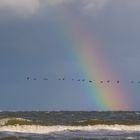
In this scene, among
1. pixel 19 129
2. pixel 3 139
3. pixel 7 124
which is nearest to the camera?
pixel 3 139

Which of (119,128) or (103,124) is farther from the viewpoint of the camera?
(103,124)

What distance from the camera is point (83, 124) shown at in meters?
62.1

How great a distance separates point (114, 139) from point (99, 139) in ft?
3.71

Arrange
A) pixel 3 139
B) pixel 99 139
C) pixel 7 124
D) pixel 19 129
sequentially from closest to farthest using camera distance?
1. pixel 3 139
2. pixel 99 139
3. pixel 19 129
4. pixel 7 124

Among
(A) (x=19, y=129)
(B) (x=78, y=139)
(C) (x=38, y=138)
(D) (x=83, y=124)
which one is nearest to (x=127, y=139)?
(B) (x=78, y=139)

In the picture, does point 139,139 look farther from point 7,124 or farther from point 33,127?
point 7,124

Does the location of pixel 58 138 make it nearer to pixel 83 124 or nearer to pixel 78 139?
pixel 78 139

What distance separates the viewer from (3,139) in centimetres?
3694

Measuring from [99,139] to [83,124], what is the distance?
74.6 feet

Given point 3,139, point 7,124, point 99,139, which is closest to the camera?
point 3,139

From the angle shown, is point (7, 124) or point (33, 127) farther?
point (7, 124)

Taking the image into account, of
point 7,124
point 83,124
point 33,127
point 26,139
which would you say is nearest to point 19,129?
point 33,127

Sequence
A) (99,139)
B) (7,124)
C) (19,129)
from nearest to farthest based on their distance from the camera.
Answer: (99,139) < (19,129) < (7,124)

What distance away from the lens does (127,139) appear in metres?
38.8
